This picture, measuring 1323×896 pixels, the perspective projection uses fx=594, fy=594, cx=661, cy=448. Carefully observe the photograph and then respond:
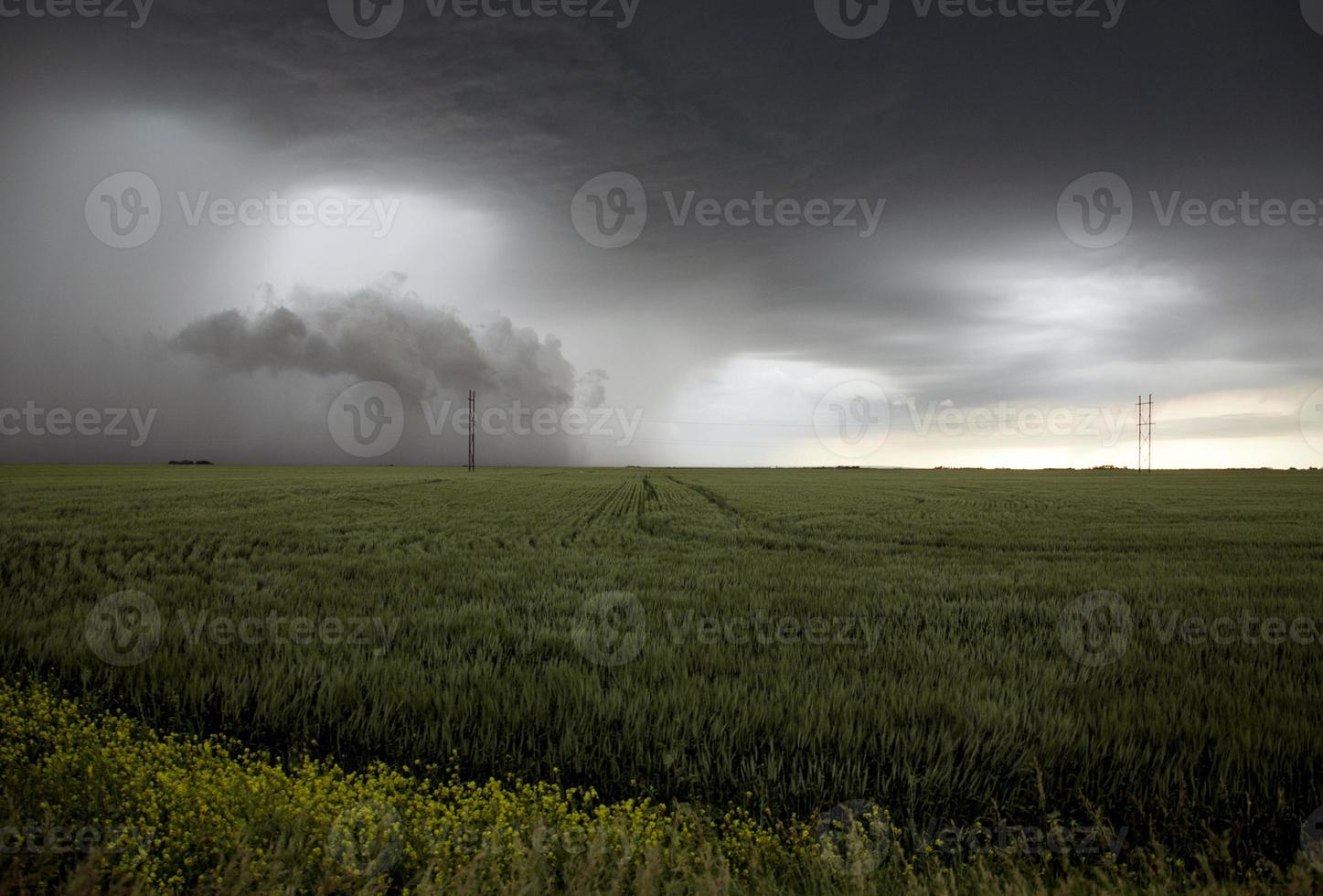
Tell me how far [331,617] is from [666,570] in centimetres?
613

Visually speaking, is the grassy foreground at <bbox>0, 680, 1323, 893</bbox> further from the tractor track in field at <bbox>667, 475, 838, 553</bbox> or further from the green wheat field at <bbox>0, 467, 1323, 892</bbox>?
the tractor track in field at <bbox>667, 475, 838, 553</bbox>

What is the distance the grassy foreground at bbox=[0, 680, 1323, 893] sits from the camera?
2826mm

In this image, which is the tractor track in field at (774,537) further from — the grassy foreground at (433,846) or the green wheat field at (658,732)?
the grassy foreground at (433,846)

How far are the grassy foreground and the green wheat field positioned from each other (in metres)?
0.02

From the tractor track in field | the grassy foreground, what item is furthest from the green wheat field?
the tractor track in field

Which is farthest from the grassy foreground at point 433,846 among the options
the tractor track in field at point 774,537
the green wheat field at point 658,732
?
the tractor track in field at point 774,537

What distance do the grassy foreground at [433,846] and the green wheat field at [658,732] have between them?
2 cm

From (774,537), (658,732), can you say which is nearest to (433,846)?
(658,732)

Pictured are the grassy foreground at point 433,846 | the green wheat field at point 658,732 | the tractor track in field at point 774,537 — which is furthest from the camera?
the tractor track in field at point 774,537

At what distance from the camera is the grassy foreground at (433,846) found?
9.27ft

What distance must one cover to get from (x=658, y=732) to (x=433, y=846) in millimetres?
1781

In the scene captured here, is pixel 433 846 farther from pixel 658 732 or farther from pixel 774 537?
pixel 774 537

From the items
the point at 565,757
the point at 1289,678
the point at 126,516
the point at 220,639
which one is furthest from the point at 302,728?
the point at 126,516

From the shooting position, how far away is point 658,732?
173 inches
